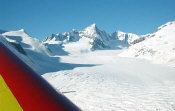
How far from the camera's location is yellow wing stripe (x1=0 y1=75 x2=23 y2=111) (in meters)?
1.91

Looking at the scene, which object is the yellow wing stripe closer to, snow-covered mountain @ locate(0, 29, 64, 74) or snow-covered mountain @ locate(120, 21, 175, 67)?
snow-covered mountain @ locate(0, 29, 64, 74)

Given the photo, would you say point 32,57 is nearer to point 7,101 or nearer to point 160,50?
point 160,50

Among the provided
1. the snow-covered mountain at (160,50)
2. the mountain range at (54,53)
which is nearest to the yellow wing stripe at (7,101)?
the mountain range at (54,53)

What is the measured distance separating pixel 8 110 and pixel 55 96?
1.92 feet

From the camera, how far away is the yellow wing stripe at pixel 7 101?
6.26 feet

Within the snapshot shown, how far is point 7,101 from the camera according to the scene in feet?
6.49

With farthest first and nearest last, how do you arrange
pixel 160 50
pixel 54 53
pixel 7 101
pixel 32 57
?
pixel 54 53, pixel 160 50, pixel 32 57, pixel 7 101

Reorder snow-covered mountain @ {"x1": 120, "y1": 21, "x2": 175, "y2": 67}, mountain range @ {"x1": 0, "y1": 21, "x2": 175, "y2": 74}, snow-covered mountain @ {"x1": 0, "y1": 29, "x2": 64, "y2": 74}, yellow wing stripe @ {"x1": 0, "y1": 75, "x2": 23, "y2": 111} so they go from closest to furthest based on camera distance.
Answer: yellow wing stripe @ {"x1": 0, "y1": 75, "x2": 23, "y2": 111}
snow-covered mountain @ {"x1": 0, "y1": 29, "x2": 64, "y2": 74}
mountain range @ {"x1": 0, "y1": 21, "x2": 175, "y2": 74}
snow-covered mountain @ {"x1": 120, "y1": 21, "x2": 175, "y2": 67}

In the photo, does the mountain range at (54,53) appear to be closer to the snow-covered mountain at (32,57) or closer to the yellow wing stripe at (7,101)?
the snow-covered mountain at (32,57)

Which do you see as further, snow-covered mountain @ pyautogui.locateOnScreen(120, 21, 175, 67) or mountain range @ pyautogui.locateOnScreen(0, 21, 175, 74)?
snow-covered mountain @ pyautogui.locateOnScreen(120, 21, 175, 67)

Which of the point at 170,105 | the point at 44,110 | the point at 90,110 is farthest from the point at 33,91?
the point at 170,105

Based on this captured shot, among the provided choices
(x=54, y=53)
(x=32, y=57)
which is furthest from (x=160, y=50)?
(x=54, y=53)

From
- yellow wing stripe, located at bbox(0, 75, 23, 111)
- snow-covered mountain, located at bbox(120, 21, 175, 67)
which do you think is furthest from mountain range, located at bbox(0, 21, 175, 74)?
yellow wing stripe, located at bbox(0, 75, 23, 111)

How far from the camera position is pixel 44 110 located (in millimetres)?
1917
